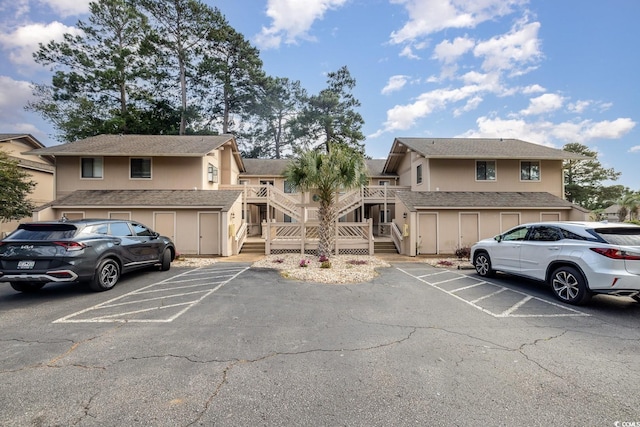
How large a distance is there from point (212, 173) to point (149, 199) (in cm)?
424

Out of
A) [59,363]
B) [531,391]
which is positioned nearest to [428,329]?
[531,391]

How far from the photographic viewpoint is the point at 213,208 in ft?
46.6

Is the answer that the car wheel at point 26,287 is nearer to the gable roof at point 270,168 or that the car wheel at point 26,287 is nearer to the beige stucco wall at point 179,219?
the beige stucco wall at point 179,219

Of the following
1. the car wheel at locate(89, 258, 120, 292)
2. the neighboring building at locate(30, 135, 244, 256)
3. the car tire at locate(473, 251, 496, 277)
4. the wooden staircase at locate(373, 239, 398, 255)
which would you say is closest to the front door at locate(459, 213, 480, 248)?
the wooden staircase at locate(373, 239, 398, 255)

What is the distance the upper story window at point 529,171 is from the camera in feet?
57.3

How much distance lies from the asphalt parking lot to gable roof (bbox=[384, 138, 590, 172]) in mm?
11617

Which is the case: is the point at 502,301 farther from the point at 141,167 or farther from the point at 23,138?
the point at 23,138

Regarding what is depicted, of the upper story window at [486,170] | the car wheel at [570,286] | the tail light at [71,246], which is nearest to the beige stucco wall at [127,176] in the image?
the tail light at [71,246]

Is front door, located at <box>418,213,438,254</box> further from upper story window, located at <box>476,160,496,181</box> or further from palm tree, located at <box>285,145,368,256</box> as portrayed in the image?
upper story window, located at <box>476,160,496,181</box>

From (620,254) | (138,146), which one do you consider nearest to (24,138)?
(138,146)

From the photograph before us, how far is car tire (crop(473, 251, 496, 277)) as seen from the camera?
8938 mm

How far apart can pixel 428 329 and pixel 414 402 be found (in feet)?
7.19

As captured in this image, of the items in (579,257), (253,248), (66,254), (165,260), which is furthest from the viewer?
(253,248)

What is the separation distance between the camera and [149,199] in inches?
582
